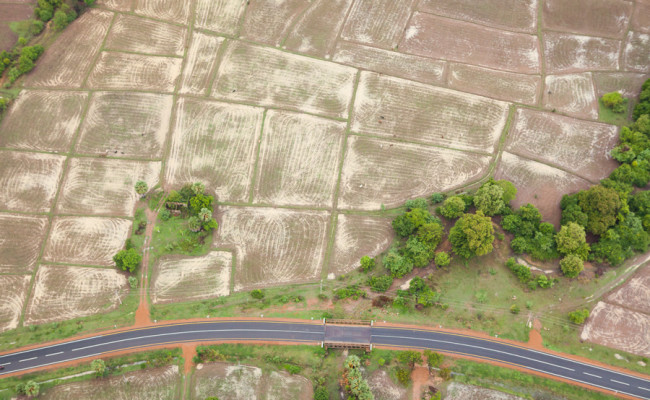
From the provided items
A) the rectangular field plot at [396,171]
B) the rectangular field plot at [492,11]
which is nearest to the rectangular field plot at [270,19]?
the rectangular field plot at [492,11]

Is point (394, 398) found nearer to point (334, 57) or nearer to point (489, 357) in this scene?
point (489, 357)

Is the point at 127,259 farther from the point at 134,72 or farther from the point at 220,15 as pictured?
the point at 220,15

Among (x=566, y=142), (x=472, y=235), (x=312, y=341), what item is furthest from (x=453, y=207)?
(x=312, y=341)

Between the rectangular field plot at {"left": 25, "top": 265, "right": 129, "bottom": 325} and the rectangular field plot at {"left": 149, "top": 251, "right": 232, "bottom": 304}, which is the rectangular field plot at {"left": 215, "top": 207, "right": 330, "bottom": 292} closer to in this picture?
the rectangular field plot at {"left": 149, "top": 251, "right": 232, "bottom": 304}

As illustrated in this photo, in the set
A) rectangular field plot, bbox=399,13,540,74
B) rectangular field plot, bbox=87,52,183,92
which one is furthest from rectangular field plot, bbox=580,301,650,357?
rectangular field plot, bbox=87,52,183,92

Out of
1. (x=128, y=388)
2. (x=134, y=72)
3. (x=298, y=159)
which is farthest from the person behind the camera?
(x=134, y=72)

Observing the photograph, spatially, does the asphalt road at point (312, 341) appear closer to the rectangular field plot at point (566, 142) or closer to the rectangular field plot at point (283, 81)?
the rectangular field plot at point (566, 142)
